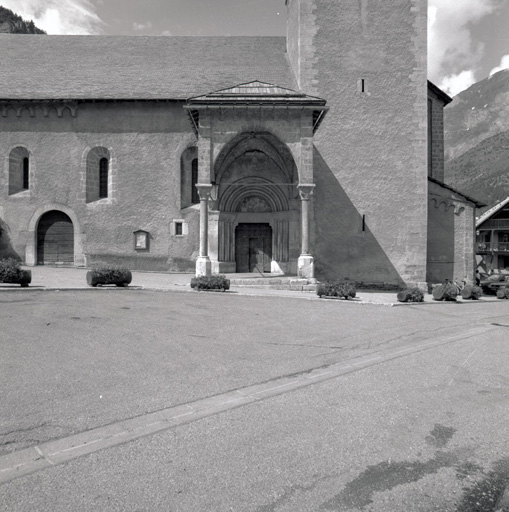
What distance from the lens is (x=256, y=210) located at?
72.1ft

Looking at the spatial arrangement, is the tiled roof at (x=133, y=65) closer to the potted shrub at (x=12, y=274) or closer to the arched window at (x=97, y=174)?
the arched window at (x=97, y=174)

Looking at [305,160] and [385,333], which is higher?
[305,160]

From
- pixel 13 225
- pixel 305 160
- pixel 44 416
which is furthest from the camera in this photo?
pixel 13 225

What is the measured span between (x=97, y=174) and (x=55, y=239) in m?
3.89

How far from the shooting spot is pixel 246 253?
73.2 feet

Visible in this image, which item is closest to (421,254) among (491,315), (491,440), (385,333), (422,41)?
(491,315)

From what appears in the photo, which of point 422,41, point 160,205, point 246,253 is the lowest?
point 246,253

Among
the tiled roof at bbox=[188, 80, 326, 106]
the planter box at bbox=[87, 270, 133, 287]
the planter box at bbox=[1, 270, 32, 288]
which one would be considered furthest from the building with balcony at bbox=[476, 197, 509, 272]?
the planter box at bbox=[1, 270, 32, 288]

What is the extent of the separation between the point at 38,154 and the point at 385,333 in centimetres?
1994

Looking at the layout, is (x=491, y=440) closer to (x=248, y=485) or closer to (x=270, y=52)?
(x=248, y=485)

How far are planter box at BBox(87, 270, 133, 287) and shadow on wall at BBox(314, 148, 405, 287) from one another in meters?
9.64

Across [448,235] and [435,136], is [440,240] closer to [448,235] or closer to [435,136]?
[448,235]

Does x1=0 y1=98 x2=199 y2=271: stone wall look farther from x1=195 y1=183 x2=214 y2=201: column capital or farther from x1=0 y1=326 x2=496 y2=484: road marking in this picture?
x1=0 y1=326 x2=496 y2=484: road marking

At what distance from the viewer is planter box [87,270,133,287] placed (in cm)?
1384
